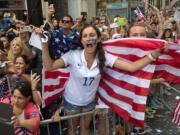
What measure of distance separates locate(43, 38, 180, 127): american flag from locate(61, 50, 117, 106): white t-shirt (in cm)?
18

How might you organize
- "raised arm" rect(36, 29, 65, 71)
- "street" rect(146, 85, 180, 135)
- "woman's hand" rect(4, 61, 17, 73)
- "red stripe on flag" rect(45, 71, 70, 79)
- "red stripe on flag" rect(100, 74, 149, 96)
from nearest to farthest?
1. "raised arm" rect(36, 29, 65, 71)
2. "red stripe on flag" rect(100, 74, 149, 96)
3. "red stripe on flag" rect(45, 71, 70, 79)
4. "woman's hand" rect(4, 61, 17, 73)
5. "street" rect(146, 85, 180, 135)

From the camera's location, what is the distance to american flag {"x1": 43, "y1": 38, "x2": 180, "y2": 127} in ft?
8.98

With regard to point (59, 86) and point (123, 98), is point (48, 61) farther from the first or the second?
point (123, 98)

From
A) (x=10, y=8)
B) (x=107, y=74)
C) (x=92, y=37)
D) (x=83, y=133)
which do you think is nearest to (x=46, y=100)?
(x=83, y=133)

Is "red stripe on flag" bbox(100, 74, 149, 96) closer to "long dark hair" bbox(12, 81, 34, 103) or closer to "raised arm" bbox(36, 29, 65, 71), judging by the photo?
"raised arm" bbox(36, 29, 65, 71)

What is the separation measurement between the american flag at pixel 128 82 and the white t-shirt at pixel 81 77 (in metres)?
0.18

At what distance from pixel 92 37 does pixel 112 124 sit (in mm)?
1357

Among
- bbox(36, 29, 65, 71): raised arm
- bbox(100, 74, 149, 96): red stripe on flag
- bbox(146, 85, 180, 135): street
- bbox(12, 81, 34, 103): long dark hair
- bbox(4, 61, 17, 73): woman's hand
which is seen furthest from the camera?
bbox(146, 85, 180, 135): street

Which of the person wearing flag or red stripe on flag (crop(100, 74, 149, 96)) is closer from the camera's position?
the person wearing flag

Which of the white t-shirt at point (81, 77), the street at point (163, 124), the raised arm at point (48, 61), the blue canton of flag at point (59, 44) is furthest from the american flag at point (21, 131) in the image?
the street at point (163, 124)

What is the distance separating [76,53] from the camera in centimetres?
277

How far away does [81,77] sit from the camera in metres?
2.66

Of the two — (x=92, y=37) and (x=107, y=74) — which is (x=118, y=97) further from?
(x=92, y=37)

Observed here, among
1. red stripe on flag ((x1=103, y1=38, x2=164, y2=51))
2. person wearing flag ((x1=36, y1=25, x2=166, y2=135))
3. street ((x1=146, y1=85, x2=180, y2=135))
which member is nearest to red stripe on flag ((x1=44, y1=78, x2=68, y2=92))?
person wearing flag ((x1=36, y1=25, x2=166, y2=135))
